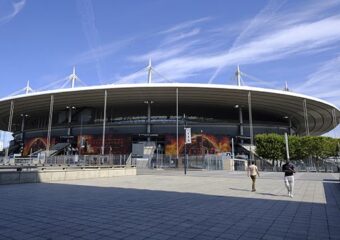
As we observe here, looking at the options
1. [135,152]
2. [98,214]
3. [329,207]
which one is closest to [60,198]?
[98,214]

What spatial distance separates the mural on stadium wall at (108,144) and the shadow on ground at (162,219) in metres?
51.8

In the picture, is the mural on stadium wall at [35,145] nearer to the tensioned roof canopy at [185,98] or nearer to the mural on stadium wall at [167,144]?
the tensioned roof canopy at [185,98]

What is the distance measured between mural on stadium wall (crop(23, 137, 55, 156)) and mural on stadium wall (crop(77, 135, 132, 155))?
9.62 m

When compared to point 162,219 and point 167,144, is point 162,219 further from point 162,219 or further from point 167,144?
point 167,144

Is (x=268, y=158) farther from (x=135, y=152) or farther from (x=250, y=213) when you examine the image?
(x=250, y=213)

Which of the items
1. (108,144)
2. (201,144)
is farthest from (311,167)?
(108,144)

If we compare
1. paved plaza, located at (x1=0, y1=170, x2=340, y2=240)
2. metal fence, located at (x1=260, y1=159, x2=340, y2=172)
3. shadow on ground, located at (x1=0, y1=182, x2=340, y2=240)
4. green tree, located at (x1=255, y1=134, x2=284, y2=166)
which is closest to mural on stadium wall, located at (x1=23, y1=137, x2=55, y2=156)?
green tree, located at (x1=255, y1=134, x2=284, y2=166)

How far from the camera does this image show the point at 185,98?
62.3 m

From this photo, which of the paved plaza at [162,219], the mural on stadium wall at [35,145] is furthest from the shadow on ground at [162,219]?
the mural on stadium wall at [35,145]

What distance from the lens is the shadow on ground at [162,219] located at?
6559mm

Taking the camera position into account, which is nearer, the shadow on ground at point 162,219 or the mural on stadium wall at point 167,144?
the shadow on ground at point 162,219

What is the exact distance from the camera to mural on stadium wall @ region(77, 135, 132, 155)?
6331cm

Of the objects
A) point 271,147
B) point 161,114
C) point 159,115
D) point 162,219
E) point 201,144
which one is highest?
point 161,114

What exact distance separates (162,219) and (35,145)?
2761 inches
